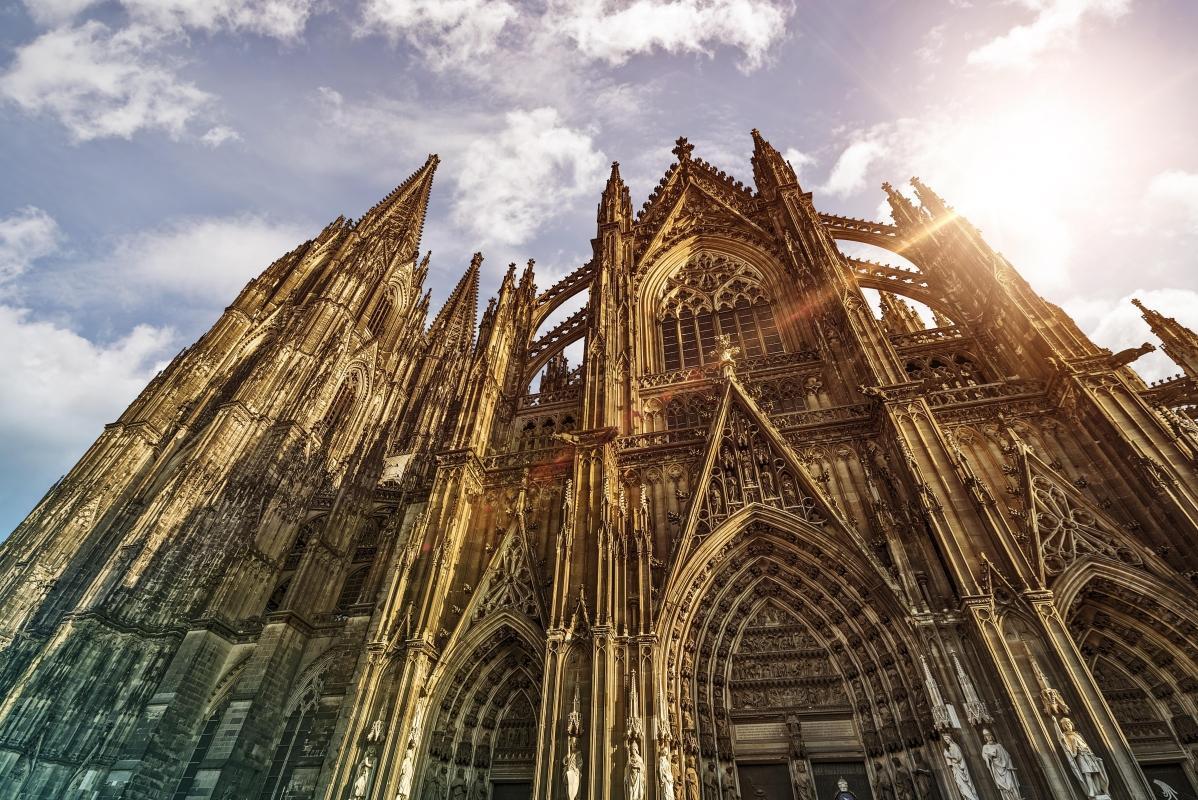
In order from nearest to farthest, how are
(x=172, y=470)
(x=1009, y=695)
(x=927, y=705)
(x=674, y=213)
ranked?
(x=1009, y=695) < (x=927, y=705) < (x=674, y=213) < (x=172, y=470)

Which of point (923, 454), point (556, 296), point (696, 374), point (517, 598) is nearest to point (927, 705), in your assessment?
point (923, 454)

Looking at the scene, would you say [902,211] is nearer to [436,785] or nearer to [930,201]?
[930,201]

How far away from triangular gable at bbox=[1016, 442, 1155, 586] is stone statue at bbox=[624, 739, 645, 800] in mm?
7429

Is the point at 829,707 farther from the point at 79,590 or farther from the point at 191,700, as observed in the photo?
the point at 79,590

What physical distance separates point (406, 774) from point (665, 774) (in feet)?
15.5

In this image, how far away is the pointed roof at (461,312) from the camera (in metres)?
50.9

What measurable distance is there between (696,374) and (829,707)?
32.0ft

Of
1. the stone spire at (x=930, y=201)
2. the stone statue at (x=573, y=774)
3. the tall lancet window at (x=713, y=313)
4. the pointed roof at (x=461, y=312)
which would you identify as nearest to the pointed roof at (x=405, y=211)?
the pointed roof at (x=461, y=312)

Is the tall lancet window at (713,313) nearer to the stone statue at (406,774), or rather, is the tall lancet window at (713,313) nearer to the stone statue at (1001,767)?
the stone statue at (1001,767)

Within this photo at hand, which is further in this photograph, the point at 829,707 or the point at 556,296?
the point at 556,296

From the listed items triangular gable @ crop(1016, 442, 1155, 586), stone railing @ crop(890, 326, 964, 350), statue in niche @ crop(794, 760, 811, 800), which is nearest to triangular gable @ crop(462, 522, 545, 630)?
statue in niche @ crop(794, 760, 811, 800)

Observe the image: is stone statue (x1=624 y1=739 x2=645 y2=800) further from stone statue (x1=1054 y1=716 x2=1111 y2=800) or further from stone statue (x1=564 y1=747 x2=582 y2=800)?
stone statue (x1=1054 y1=716 x2=1111 y2=800)

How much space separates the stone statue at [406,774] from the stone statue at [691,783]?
16.1ft

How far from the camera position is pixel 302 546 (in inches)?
1050
